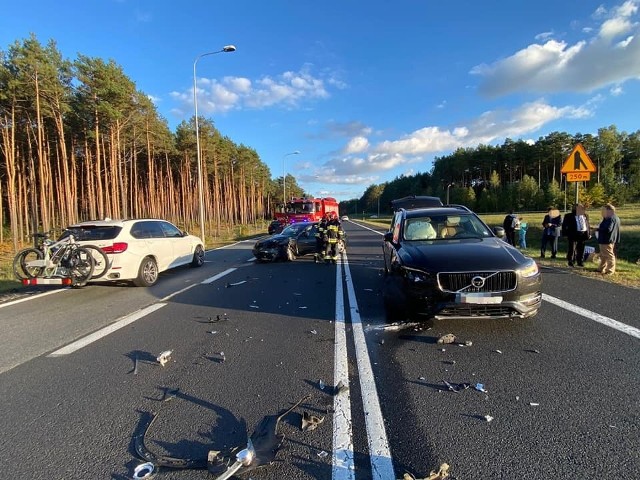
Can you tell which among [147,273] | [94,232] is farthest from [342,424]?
[94,232]

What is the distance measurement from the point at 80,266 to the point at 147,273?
5.35ft

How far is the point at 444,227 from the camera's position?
7.02m

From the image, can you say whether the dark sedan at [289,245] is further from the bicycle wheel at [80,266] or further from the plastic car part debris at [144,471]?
the plastic car part debris at [144,471]

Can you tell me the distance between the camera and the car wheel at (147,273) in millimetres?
9544

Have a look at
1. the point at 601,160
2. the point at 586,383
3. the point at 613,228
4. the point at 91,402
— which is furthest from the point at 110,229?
the point at 601,160

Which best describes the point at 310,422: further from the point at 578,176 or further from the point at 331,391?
the point at 578,176

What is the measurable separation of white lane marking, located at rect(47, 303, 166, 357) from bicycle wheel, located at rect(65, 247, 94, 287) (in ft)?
6.54

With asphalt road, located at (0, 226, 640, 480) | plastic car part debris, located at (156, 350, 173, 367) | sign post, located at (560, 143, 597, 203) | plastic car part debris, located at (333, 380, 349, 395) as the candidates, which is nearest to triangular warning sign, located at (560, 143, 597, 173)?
sign post, located at (560, 143, 597, 203)

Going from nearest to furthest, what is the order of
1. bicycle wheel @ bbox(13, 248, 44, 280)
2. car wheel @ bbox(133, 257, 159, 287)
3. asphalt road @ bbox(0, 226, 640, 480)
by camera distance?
asphalt road @ bbox(0, 226, 640, 480) < bicycle wheel @ bbox(13, 248, 44, 280) < car wheel @ bbox(133, 257, 159, 287)

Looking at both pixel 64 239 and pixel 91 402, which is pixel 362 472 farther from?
pixel 64 239

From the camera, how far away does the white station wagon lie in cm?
896

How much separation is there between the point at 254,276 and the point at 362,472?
8616 mm

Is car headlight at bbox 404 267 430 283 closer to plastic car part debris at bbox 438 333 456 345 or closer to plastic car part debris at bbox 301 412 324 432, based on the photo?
plastic car part debris at bbox 438 333 456 345

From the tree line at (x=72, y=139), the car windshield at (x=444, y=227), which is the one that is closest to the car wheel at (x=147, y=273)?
the car windshield at (x=444, y=227)
